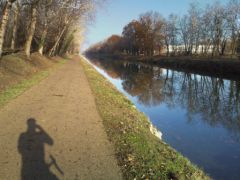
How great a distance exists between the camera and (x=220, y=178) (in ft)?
25.7

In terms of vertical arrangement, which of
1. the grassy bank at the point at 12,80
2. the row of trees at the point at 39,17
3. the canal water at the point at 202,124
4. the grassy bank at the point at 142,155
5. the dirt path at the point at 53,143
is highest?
the row of trees at the point at 39,17

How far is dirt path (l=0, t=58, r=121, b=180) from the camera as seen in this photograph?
558 centimetres

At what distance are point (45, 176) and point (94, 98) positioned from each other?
8422mm

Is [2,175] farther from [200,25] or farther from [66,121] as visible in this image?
[200,25]

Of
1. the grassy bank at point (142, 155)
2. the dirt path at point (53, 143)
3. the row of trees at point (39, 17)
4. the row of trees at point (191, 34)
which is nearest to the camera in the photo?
the dirt path at point (53, 143)

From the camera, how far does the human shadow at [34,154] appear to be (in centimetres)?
537

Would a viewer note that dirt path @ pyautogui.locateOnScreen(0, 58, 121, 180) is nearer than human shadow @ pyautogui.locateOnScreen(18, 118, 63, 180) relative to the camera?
No

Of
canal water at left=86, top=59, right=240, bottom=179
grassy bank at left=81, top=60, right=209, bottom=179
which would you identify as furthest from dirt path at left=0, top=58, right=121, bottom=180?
canal water at left=86, top=59, right=240, bottom=179

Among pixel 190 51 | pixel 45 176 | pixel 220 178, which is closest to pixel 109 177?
pixel 45 176

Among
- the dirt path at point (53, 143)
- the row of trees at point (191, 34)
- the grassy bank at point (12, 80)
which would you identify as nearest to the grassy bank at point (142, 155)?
the dirt path at point (53, 143)

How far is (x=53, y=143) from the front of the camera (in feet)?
22.9

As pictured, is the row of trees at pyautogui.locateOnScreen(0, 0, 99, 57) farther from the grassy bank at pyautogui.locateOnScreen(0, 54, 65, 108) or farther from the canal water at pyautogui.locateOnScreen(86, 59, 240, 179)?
the canal water at pyautogui.locateOnScreen(86, 59, 240, 179)

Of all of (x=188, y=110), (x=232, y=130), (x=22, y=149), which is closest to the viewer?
(x=22, y=149)

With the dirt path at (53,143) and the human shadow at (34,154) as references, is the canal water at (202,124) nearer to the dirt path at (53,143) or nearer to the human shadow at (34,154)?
the dirt path at (53,143)
